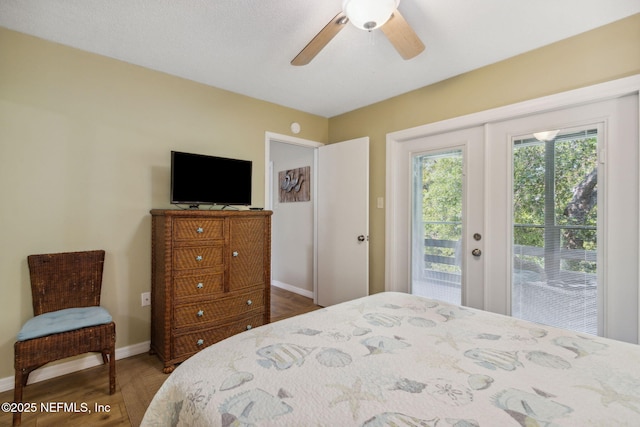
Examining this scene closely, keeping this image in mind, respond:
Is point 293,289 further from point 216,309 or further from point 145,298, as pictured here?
point 145,298

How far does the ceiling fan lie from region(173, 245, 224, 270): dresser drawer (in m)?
1.55

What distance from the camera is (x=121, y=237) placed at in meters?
2.42

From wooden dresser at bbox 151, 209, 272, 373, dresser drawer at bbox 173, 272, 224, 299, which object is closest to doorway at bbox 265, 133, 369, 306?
wooden dresser at bbox 151, 209, 272, 373

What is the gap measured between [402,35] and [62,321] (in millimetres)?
2665

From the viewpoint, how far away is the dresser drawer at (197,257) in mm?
2254

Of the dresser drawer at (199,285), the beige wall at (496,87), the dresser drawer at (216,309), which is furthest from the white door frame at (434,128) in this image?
the dresser drawer at (199,285)

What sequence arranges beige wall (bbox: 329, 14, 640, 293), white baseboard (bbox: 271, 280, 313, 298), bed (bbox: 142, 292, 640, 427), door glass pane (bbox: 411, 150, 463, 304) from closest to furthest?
bed (bbox: 142, 292, 640, 427) → beige wall (bbox: 329, 14, 640, 293) → door glass pane (bbox: 411, 150, 463, 304) → white baseboard (bbox: 271, 280, 313, 298)

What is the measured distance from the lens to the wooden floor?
1.71 meters

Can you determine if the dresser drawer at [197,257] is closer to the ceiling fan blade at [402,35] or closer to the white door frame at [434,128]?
the white door frame at [434,128]

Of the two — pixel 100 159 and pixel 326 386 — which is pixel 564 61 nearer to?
pixel 326 386

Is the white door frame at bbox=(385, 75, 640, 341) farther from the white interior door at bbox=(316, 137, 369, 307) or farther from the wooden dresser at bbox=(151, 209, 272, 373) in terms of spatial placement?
the wooden dresser at bbox=(151, 209, 272, 373)

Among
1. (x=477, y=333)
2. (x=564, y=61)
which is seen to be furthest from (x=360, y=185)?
(x=477, y=333)

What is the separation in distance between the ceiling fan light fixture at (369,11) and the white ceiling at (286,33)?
0.33m

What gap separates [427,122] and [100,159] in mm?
2791
